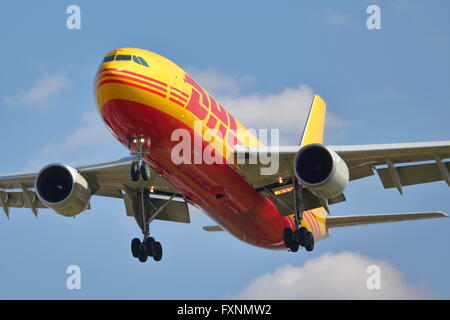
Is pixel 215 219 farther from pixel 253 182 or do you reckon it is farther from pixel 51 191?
pixel 51 191

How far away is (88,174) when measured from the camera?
100ft

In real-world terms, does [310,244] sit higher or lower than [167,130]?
lower

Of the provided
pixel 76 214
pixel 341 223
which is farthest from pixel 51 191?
pixel 341 223

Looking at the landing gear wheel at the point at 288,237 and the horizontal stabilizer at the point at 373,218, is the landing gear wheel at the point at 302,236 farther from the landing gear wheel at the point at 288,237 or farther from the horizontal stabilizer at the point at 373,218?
the horizontal stabilizer at the point at 373,218

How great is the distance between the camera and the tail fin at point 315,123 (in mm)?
36487

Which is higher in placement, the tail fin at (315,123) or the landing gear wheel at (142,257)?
the tail fin at (315,123)

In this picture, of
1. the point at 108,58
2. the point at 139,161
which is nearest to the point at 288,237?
the point at 139,161

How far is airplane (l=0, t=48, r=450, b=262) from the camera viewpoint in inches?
1003

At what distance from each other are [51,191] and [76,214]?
3.96ft

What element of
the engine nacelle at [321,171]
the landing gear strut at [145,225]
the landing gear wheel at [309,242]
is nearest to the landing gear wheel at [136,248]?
the landing gear strut at [145,225]

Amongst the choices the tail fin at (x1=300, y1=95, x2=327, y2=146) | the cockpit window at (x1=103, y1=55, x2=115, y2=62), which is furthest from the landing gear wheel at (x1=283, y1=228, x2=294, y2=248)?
the cockpit window at (x1=103, y1=55, x2=115, y2=62)

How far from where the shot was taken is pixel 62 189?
29656mm

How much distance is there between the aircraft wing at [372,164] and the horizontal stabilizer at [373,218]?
1362 mm

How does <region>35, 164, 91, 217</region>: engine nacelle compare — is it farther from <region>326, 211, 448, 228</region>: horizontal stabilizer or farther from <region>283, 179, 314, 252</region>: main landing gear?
<region>326, 211, 448, 228</region>: horizontal stabilizer
